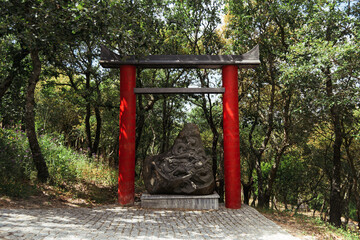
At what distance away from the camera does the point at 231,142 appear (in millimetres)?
7551

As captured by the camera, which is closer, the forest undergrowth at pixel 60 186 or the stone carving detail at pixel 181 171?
the forest undergrowth at pixel 60 186

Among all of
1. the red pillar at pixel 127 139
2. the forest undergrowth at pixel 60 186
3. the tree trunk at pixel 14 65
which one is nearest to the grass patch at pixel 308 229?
the forest undergrowth at pixel 60 186

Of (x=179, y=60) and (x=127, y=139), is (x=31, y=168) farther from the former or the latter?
(x=179, y=60)

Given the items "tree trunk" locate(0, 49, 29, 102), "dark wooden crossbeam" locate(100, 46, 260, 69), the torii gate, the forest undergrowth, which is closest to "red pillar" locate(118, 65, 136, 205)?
the torii gate

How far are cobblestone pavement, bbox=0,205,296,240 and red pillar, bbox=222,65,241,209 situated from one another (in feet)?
1.85

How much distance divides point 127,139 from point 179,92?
6.74ft

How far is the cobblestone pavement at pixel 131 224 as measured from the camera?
177 inches

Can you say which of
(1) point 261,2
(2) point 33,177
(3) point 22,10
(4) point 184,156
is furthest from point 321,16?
(2) point 33,177

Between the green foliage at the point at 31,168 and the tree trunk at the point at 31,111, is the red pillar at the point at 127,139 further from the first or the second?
the tree trunk at the point at 31,111

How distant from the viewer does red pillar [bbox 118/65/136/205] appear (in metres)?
7.46

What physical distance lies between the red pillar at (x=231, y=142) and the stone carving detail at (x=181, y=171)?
1.74 feet

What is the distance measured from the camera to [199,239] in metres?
4.82

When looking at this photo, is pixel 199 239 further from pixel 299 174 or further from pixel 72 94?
pixel 299 174

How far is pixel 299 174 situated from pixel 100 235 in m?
→ 14.4
